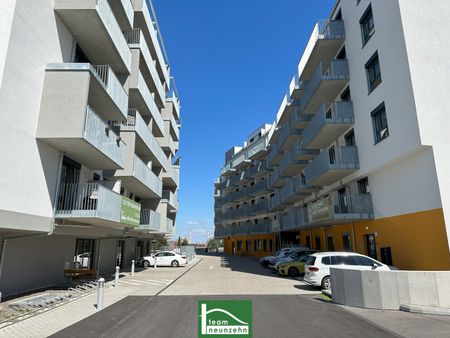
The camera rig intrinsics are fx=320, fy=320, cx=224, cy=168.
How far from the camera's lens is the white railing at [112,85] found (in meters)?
15.4

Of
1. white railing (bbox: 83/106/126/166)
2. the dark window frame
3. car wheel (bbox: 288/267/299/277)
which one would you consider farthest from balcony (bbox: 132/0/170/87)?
car wheel (bbox: 288/267/299/277)

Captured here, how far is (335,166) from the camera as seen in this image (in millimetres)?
20312

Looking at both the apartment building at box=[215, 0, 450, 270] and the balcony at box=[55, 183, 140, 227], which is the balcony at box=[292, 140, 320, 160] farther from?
the balcony at box=[55, 183, 140, 227]

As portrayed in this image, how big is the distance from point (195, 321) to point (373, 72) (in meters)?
16.5

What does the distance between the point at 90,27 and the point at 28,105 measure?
5139 mm

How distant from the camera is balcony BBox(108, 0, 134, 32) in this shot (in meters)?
18.5

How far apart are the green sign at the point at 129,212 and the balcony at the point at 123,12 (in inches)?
436

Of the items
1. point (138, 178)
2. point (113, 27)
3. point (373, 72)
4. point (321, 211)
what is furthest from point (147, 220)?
point (373, 72)

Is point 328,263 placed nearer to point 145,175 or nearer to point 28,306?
point 28,306

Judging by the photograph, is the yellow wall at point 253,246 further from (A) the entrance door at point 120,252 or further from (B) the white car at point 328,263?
(B) the white car at point 328,263

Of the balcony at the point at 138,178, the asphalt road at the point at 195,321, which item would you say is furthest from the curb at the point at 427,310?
the balcony at the point at 138,178

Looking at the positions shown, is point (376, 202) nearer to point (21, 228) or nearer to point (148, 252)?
point (21, 228)

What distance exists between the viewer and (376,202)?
18328 mm

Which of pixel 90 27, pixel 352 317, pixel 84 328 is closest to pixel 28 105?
pixel 90 27
